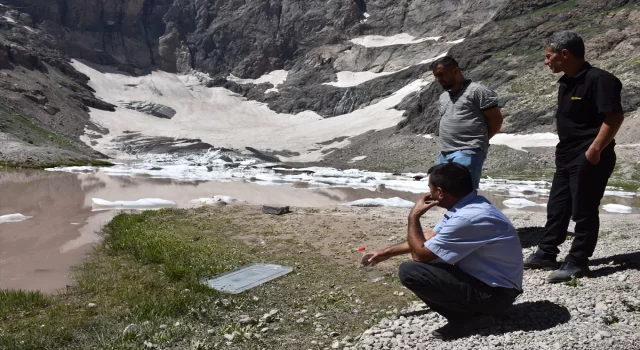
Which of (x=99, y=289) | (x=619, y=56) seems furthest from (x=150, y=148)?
(x=99, y=289)

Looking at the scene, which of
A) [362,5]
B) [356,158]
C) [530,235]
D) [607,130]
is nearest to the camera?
[607,130]

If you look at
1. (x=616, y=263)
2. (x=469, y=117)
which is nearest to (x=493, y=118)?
(x=469, y=117)

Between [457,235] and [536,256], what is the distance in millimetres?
2738

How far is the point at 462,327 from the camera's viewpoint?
4324mm

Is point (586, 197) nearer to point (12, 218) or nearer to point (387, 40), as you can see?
point (12, 218)

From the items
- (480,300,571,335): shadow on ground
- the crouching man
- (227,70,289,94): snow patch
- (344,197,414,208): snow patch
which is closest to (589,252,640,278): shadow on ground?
(480,300,571,335): shadow on ground

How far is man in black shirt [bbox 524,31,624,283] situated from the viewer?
542cm

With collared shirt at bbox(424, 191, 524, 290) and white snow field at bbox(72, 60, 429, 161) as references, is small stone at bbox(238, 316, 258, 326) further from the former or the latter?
white snow field at bbox(72, 60, 429, 161)

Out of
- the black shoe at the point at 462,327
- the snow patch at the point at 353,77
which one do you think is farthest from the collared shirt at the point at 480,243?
the snow patch at the point at 353,77

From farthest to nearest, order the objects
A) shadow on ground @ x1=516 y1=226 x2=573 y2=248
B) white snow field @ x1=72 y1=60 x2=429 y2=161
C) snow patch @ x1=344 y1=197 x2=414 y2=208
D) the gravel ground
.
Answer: white snow field @ x1=72 y1=60 x2=429 y2=161 → snow patch @ x1=344 y1=197 x2=414 y2=208 → shadow on ground @ x1=516 y1=226 x2=573 y2=248 → the gravel ground

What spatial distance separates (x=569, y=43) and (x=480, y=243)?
9.74 ft

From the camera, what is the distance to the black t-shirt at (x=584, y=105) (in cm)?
542

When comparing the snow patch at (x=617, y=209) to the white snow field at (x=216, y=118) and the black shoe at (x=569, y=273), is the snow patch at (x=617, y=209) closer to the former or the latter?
the black shoe at (x=569, y=273)

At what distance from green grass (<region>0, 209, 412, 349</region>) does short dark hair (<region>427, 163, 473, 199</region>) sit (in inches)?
63.2
